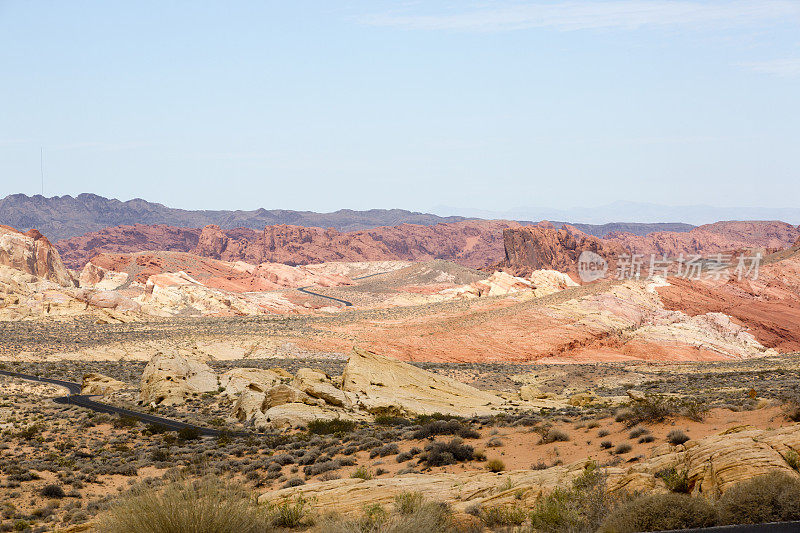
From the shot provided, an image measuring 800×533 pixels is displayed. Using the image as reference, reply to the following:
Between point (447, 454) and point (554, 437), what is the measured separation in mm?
3431

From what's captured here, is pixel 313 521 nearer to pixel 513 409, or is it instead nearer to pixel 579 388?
pixel 513 409

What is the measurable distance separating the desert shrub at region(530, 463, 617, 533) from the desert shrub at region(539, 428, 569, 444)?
7940mm

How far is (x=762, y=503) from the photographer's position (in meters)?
8.52

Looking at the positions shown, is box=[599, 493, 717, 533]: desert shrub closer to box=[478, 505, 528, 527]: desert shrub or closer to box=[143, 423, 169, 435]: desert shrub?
box=[478, 505, 528, 527]: desert shrub

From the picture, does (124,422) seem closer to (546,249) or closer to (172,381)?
(172,381)

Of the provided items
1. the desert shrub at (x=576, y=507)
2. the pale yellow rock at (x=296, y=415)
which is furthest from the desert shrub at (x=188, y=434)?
the desert shrub at (x=576, y=507)

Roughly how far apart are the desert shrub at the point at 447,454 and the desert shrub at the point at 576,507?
6946 mm

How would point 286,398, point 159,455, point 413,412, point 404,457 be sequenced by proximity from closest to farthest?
point 404,457, point 159,455, point 413,412, point 286,398

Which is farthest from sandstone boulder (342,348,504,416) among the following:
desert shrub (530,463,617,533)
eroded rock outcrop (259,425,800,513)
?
desert shrub (530,463,617,533)

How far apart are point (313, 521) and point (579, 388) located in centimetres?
3500

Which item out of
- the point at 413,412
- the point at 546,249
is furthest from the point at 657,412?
the point at 546,249

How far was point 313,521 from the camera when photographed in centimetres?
1097

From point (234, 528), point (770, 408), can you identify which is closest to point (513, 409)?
point (770, 408)

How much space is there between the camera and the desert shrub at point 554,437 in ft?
61.0
